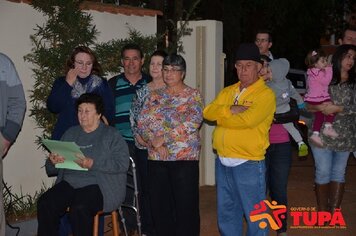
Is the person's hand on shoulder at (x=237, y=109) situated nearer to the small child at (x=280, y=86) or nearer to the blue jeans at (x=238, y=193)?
the blue jeans at (x=238, y=193)

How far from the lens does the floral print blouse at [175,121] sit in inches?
250

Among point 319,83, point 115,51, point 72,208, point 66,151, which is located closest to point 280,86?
point 319,83

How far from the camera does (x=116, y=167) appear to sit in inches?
236

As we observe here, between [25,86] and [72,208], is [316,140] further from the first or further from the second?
[25,86]

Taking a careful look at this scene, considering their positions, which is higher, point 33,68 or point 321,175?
point 33,68

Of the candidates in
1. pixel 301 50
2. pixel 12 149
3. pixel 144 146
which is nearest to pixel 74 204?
pixel 144 146

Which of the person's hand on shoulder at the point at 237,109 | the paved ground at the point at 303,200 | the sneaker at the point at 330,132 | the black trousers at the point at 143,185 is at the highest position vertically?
the person's hand on shoulder at the point at 237,109

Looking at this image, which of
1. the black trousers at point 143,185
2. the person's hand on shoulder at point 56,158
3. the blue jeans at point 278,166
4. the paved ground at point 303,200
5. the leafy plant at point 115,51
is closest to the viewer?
the person's hand on shoulder at point 56,158

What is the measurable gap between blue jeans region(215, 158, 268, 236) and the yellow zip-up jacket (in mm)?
128

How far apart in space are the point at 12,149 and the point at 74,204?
6.12 feet

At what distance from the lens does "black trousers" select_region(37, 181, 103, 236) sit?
5.80 metres

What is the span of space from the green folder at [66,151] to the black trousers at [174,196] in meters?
0.80

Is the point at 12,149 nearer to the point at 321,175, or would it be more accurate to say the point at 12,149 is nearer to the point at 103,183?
the point at 103,183

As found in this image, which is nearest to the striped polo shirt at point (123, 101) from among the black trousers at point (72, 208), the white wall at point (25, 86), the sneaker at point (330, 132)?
the white wall at point (25, 86)
